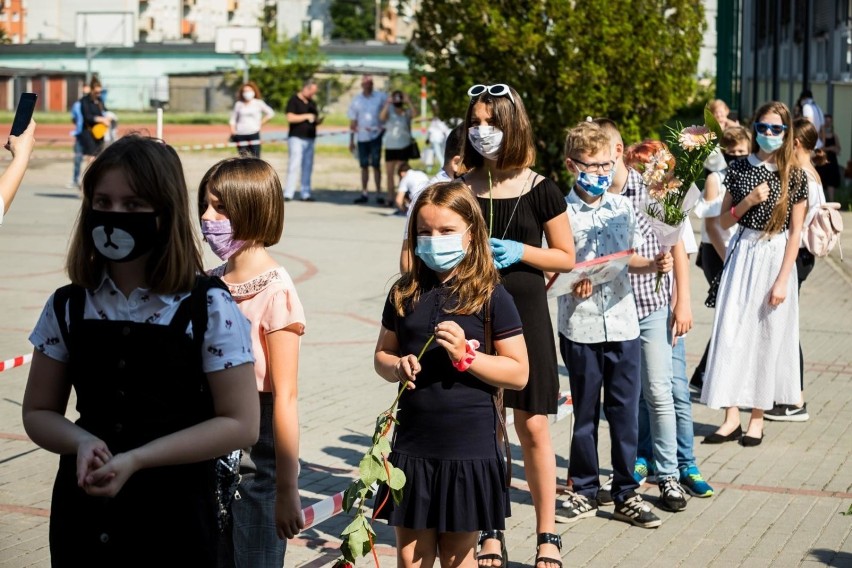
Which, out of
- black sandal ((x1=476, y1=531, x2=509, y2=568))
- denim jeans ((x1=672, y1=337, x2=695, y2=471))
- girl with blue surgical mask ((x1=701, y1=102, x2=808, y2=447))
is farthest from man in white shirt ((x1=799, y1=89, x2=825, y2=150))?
black sandal ((x1=476, y1=531, x2=509, y2=568))

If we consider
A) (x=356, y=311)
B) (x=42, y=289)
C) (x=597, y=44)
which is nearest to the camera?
(x=356, y=311)

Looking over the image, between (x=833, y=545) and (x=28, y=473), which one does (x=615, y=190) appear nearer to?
(x=833, y=545)

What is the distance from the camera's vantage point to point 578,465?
6.34 m

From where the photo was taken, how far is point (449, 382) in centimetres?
439

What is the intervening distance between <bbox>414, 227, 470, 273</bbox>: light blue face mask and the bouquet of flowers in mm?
1912

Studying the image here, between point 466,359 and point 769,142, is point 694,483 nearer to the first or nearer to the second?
point 769,142

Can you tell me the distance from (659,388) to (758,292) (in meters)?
1.65

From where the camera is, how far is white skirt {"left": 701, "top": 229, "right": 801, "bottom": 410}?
7793mm

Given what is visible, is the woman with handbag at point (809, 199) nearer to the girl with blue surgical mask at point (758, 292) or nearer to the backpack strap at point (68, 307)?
the girl with blue surgical mask at point (758, 292)

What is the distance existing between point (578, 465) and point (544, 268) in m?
1.44

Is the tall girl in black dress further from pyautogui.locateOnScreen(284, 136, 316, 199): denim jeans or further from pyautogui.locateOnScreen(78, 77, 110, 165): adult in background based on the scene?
pyautogui.locateOnScreen(78, 77, 110, 165): adult in background

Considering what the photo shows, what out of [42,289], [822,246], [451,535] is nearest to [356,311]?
[42,289]

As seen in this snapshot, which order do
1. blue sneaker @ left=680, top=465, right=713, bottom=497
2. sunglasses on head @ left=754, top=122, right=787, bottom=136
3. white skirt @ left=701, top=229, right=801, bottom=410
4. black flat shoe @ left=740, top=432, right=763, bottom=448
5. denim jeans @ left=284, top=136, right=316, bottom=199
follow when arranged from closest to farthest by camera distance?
blue sneaker @ left=680, top=465, right=713, bottom=497 → sunglasses on head @ left=754, top=122, right=787, bottom=136 → white skirt @ left=701, top=229, right=801, bottom=410 → black flat shoe @ left=740, top=432, right=763, bottom=448 → denim jeans @ left=284, top=136, right=316, bottom=199

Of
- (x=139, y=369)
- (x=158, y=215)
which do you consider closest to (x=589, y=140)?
(x=158, y=215)
